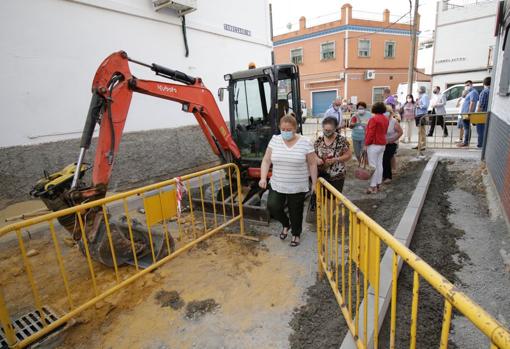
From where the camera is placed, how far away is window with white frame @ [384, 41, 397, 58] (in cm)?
2700

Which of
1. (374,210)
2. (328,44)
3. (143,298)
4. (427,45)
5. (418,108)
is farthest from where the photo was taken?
(427,45)

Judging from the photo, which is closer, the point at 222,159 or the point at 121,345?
the point at 121,345

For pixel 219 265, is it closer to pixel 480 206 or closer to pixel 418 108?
pixel 480 206

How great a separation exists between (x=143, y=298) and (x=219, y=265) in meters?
0.94

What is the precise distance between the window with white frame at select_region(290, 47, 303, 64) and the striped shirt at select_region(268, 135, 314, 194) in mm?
27776

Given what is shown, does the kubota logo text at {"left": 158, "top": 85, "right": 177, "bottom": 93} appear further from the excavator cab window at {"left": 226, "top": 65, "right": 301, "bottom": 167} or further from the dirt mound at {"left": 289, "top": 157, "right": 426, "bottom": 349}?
the dirt mound at {"left": 289, "top": 157, "right": 426, "bottom": 349}

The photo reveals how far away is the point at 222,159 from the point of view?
17.8ft

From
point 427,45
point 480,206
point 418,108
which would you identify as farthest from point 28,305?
point 427,45

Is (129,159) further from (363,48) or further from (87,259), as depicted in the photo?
(363,48)

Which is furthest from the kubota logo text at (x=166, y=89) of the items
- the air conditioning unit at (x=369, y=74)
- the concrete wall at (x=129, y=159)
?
the air conditioning unit at (x=369, y=74)

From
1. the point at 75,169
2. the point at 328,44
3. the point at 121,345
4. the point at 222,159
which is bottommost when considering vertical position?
the point at 121,345

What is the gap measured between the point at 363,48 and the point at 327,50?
10.4 feet

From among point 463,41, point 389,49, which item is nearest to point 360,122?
point 463,41

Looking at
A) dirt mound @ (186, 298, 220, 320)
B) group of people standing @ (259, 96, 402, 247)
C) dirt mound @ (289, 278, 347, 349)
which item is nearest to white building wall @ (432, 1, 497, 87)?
group of people standing @ (259, 96, 402, 247)
